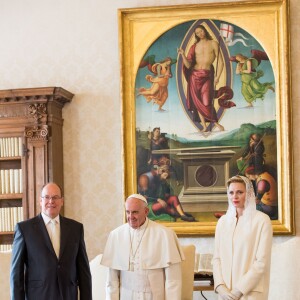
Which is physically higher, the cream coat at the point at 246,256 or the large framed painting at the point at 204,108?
the large framed painting at the point at 204,108

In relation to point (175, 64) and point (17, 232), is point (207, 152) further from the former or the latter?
point (17, 232)

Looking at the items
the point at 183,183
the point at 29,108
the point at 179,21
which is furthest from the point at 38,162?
the point at 179,21

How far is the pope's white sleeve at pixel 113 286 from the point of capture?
626cm

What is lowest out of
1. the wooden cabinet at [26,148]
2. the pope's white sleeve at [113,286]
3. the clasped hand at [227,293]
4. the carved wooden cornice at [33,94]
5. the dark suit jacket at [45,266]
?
the clasped hand at [227,293]

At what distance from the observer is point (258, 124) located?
9.43m

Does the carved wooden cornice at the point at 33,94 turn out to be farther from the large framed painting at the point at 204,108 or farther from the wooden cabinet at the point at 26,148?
the large framed painting at the point at 204,108

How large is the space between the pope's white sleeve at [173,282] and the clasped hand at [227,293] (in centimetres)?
55

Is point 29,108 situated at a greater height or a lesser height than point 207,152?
greater

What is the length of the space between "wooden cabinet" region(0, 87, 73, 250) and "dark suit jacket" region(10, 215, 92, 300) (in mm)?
3287

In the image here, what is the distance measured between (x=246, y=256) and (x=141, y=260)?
101 cm

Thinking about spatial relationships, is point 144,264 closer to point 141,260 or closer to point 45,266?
point 141,260

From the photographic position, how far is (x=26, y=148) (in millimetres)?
9367

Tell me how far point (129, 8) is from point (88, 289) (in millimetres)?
4717

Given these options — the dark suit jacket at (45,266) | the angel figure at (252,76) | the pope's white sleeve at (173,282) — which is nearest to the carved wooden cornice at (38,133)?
the angel figure at (252,76)
